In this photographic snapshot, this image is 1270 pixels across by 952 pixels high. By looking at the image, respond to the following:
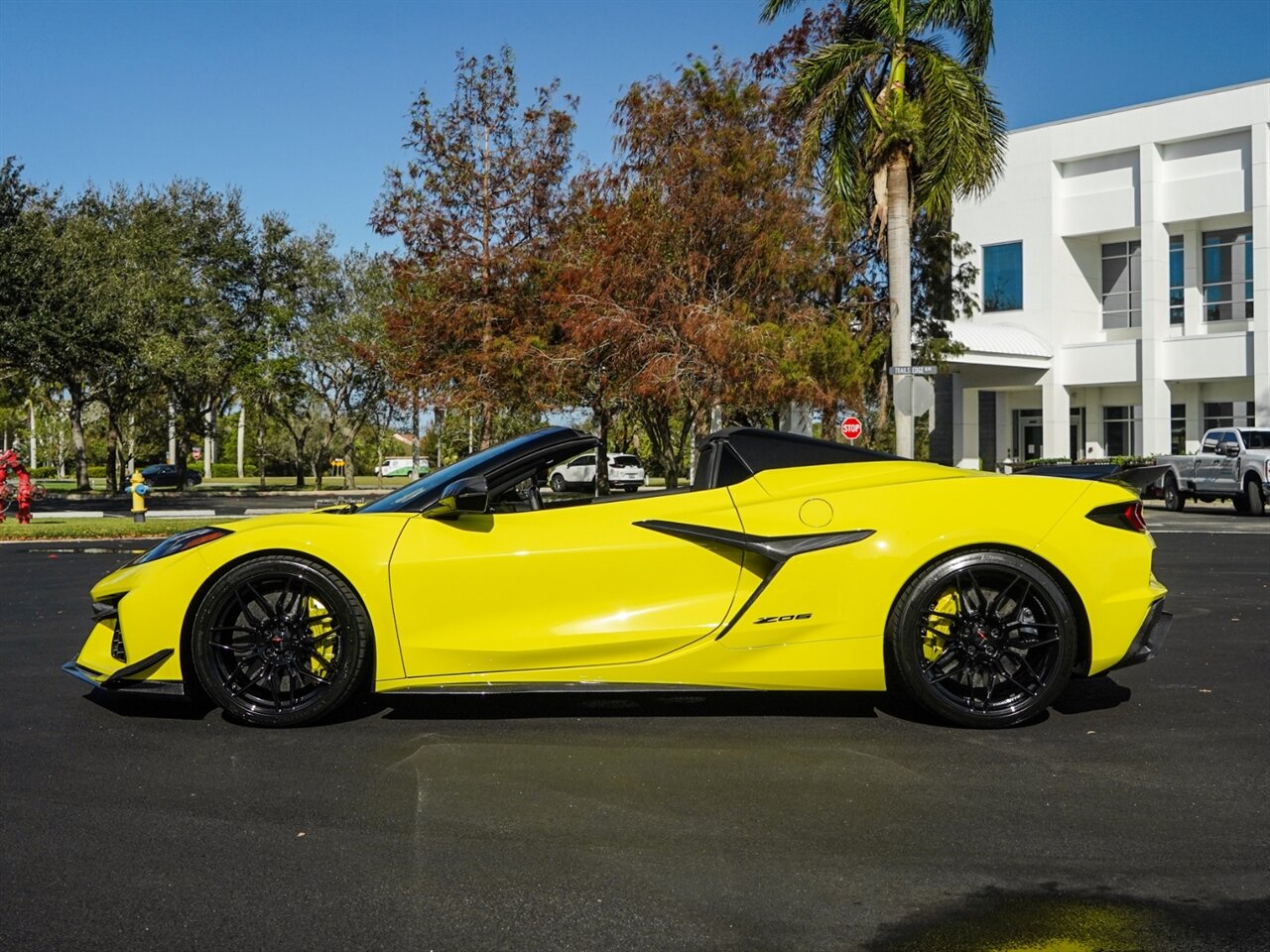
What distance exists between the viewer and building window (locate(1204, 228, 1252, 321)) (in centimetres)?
4044

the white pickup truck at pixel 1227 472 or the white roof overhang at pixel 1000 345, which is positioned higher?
the white roof overhang at pixel 1000 345

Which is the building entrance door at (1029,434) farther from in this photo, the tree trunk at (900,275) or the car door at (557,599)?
the car door at (557,599)

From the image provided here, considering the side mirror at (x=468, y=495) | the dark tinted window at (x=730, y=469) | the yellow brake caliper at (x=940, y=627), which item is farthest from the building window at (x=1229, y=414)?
the side mirror at (x=468, y=495)

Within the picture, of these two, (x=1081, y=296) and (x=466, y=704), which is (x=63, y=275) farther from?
(x=1081, y=296)

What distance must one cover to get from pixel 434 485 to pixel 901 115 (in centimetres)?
1908

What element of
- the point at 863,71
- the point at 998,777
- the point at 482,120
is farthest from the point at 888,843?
the point at 482,120

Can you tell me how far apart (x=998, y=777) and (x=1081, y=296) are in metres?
42.5

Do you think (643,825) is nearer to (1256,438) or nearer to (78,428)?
(1256,438)

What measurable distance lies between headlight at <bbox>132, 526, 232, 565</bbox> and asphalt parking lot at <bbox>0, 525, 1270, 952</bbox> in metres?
0.78

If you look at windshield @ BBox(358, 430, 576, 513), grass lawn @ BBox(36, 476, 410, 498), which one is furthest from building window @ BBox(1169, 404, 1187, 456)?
windshield @ BBox(358, 430, 576, 513)

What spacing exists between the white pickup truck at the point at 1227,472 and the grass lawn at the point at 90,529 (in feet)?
65.5

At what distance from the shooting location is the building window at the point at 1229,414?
1574 inches

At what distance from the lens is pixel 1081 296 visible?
143 ft

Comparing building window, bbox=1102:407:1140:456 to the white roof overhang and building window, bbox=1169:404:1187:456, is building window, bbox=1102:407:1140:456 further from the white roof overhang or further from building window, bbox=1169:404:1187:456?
the white roof overhang
